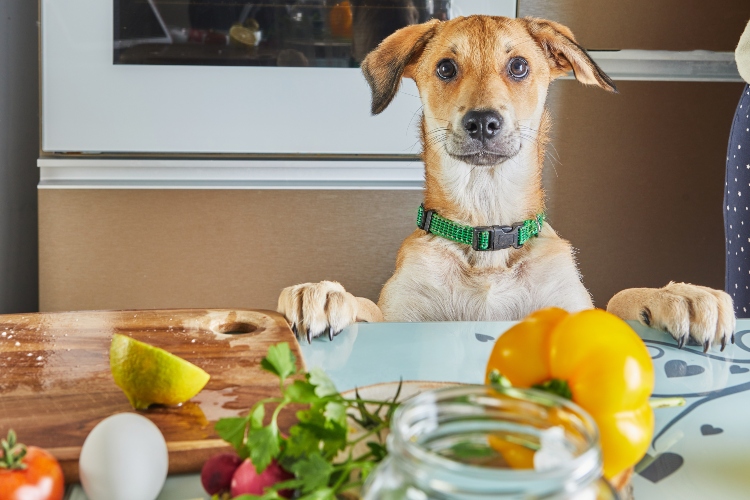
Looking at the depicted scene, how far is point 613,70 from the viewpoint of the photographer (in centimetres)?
198

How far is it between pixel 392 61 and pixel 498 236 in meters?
0.38

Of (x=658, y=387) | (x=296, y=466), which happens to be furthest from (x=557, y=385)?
(x=658, y=387)

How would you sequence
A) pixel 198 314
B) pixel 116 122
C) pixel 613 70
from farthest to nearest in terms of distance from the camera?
1. pixel 613 70
2. pixel 116 122
3. pixel 198 314

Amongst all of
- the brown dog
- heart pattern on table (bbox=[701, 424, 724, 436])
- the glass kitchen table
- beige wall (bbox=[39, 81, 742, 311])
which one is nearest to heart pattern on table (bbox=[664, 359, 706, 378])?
the glass kitchen table

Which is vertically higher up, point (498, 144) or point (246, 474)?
point (498, 144)

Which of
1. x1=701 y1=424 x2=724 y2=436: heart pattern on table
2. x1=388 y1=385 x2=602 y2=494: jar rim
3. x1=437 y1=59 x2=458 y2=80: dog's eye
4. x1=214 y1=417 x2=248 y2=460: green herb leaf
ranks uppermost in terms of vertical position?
x1=437 y1=59 x2=458 y2=80: dog's eye

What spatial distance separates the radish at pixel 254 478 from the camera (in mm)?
474

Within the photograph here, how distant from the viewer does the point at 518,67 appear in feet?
4.46

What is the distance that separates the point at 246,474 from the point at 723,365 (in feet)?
2.04

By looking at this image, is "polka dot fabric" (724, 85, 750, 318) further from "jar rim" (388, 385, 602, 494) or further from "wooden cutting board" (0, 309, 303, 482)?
"jar rim" (388, 385, 602, 494)

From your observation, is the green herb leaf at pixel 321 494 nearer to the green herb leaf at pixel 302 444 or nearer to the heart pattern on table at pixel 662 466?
the green herb leaf at pixel 302 444

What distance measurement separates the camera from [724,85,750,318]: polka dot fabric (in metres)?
1.54

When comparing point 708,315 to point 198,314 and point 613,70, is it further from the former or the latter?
point 613,70

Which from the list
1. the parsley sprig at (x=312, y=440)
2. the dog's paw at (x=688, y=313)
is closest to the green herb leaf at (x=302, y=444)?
the parsley sprig at (x=312, y=440)
